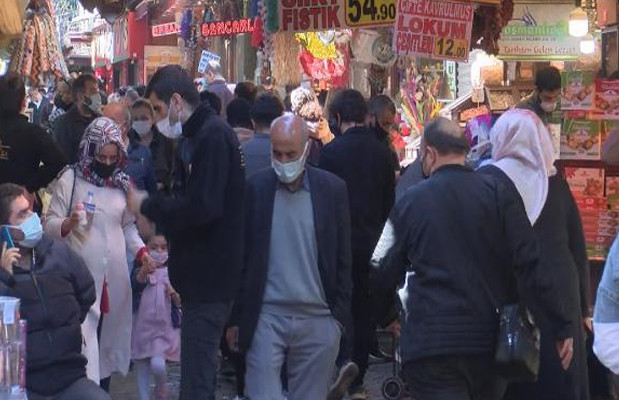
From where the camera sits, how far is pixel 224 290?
716 centimetres

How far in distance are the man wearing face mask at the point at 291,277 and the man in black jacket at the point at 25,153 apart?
8.97 feet

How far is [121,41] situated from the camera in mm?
37844

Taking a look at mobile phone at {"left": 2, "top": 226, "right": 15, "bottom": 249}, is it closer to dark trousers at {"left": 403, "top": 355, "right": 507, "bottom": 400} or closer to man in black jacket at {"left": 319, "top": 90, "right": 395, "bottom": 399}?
dark trousers at {"left": 403, "top": 355, "right": 507, "bottom": 400}

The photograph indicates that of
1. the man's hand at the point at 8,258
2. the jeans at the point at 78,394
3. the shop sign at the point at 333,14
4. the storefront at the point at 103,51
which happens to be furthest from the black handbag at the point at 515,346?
the storefront at the point at 103,51

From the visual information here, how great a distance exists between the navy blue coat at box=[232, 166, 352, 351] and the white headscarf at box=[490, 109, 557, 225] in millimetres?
867

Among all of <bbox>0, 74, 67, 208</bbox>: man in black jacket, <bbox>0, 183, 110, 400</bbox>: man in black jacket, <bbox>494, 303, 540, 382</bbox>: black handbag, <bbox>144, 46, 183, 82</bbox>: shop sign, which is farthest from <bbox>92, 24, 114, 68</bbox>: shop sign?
<bbox>494, 303, 540, 382</bbox>: black handbag

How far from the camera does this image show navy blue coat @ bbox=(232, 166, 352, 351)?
7.03 metres

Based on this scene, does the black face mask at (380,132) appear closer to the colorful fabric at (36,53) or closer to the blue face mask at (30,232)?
the colorful fabric at (36,53)

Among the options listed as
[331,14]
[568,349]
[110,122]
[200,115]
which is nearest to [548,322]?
[568,349]

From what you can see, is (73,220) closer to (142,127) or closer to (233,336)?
(233,336)

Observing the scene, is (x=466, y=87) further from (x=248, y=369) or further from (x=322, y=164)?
(x=248, y=369)

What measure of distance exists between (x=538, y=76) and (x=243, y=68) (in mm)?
15519

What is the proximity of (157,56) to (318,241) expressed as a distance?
26.9 metres

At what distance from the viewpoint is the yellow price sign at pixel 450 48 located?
1188cm
